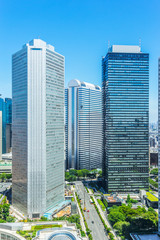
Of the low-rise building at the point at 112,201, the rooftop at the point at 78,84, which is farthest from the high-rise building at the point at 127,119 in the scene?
the rooftop at the point at 78,84

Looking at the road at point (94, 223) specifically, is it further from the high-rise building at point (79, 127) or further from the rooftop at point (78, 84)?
the rooftop at point (78, 84)

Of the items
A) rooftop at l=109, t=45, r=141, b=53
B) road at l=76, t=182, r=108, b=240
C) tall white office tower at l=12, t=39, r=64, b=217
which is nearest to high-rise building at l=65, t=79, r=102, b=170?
rooftop at l=109, t=45, r=141, b=53

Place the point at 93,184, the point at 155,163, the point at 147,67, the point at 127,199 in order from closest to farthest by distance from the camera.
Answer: the point at 127,199 < the point at 147,67 < the point at 93,184 < the point at 155,163

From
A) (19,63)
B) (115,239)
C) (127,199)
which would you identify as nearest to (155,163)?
(127,199)

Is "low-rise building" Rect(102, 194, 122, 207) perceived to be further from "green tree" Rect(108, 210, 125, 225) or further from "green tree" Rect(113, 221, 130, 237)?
"green tree" Rect(113, 221, 130, 237)

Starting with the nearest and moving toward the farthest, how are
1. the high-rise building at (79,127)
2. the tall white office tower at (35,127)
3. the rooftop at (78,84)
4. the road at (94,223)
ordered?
the road at (94,223) → the tall white office tower at (35,127) → the rooftop at (78,84) → the high-rise building at (79,127)

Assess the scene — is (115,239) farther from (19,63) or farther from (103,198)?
(19,63)

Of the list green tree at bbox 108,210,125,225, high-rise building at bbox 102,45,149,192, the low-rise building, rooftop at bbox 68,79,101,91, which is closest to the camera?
green tree at bbox 108,210,125,225
